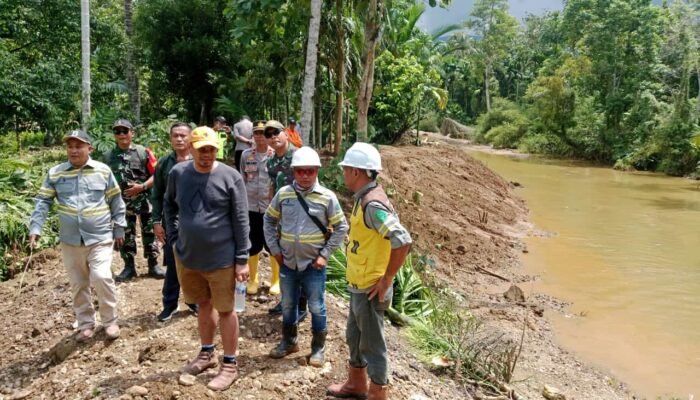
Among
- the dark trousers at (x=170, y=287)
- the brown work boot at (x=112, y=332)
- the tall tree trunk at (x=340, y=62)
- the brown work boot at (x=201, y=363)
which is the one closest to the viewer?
the brown work boot at (x=201, y=363)

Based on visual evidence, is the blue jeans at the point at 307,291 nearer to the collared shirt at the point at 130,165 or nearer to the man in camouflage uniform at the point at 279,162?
the man in camouflage uniform at the point at 279,162

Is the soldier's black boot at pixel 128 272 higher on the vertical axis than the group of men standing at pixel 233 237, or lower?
lower

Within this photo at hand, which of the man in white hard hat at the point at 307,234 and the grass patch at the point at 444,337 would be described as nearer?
the man in white hard hat at the point at 307,234

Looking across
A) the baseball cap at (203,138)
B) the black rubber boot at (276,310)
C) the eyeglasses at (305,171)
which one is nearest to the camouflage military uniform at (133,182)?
the black rubber boot at (276,310)

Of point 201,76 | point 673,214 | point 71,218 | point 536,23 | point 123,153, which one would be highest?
point 536,23

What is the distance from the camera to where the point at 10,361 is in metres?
4.23

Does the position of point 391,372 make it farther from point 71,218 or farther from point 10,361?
point 10,361

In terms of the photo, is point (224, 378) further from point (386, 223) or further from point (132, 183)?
point (132, 183)

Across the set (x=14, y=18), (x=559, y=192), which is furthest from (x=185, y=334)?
(x=559, y=192)

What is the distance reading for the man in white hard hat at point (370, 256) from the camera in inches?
123

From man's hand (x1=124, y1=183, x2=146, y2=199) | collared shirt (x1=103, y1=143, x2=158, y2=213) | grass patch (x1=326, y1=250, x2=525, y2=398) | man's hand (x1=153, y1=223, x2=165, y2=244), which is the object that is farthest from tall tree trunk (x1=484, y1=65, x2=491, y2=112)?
man's hand (x1=153, y1=223, x2=165, y2=244)

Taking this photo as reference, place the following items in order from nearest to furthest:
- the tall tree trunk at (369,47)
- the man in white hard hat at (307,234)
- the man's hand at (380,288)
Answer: the man's hand at (380,288), the man in white hard hat at (307,234), the tall tree trunk at (369,47)

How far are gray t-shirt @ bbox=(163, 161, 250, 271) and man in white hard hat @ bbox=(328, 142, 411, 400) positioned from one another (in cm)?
71

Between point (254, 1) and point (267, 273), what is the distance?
413 cm
